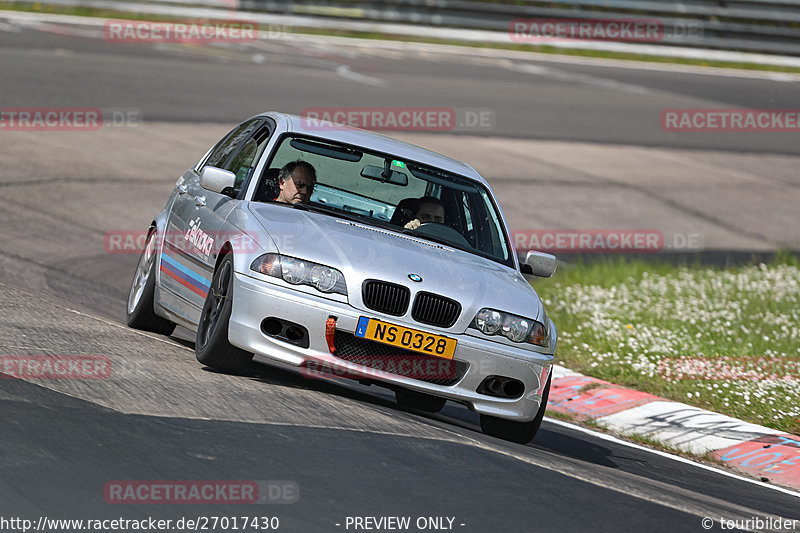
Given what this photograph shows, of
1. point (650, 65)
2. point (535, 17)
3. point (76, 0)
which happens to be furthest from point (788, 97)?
point (76, 0)

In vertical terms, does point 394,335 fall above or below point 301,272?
below

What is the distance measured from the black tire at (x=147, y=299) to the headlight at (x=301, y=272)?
1884 millimetres

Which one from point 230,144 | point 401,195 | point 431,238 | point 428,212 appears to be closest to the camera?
point 431,238

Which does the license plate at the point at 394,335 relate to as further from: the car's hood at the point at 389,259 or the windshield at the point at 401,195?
the windshield at the point at 401,195

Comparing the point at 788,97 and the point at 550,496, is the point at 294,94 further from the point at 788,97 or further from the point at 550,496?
the point at 550,496

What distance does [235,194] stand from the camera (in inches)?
316

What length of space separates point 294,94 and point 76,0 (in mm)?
7254

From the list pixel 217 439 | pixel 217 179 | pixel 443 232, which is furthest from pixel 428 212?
pixel 217 439

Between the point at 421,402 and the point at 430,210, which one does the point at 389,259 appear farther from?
the point at 430,210

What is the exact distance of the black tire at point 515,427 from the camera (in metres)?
7.39

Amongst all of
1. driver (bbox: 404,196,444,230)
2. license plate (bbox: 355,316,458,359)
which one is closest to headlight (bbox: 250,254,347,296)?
license plate (bbox: 355,316,458,359)

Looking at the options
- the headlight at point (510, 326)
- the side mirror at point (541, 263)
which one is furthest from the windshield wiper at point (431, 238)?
the headlight at point (510, 326)

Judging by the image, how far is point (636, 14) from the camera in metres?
30.5

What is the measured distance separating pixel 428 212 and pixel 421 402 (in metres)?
1.27
